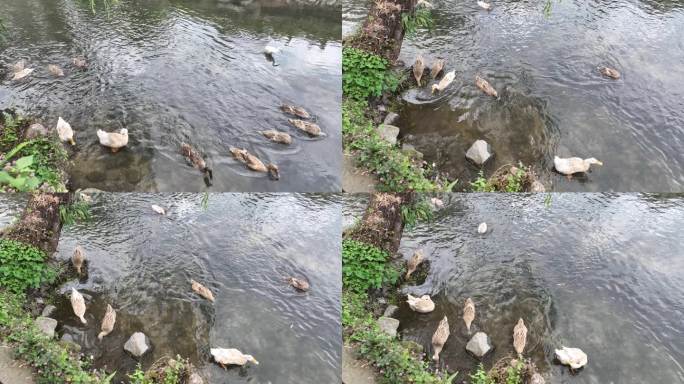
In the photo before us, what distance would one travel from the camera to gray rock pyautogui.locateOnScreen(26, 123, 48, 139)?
6.44 metres

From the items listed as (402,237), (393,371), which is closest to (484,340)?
(393,371)

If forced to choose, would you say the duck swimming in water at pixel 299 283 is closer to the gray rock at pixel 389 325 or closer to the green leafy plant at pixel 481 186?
the gray rock at pixel 389 325

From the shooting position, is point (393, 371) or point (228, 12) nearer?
point (393, 371)

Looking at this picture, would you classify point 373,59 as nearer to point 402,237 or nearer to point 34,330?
point 402,237

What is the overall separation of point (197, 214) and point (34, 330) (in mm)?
1851

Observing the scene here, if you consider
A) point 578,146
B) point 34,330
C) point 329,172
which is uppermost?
point 578,146

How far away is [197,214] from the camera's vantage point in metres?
6.18

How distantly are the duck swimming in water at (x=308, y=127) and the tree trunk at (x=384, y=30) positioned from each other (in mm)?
1286

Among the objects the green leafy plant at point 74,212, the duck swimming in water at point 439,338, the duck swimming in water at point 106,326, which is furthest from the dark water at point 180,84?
the duck swimming in water at point 439,338

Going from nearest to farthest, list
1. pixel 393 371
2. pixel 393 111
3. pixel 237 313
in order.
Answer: pixel 393 371 < pixel 237 313 < pixel 393 111

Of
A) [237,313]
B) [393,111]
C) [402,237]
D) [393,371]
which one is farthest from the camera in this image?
[393,111]

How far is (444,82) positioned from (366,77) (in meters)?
A: 0.93

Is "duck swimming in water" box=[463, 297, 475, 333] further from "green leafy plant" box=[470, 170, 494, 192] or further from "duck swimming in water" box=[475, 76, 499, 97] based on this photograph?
"duck swimming in water" box=[475, 76, 499, 97]

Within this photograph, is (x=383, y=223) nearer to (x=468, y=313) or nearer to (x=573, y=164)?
(x=468, y=313)
